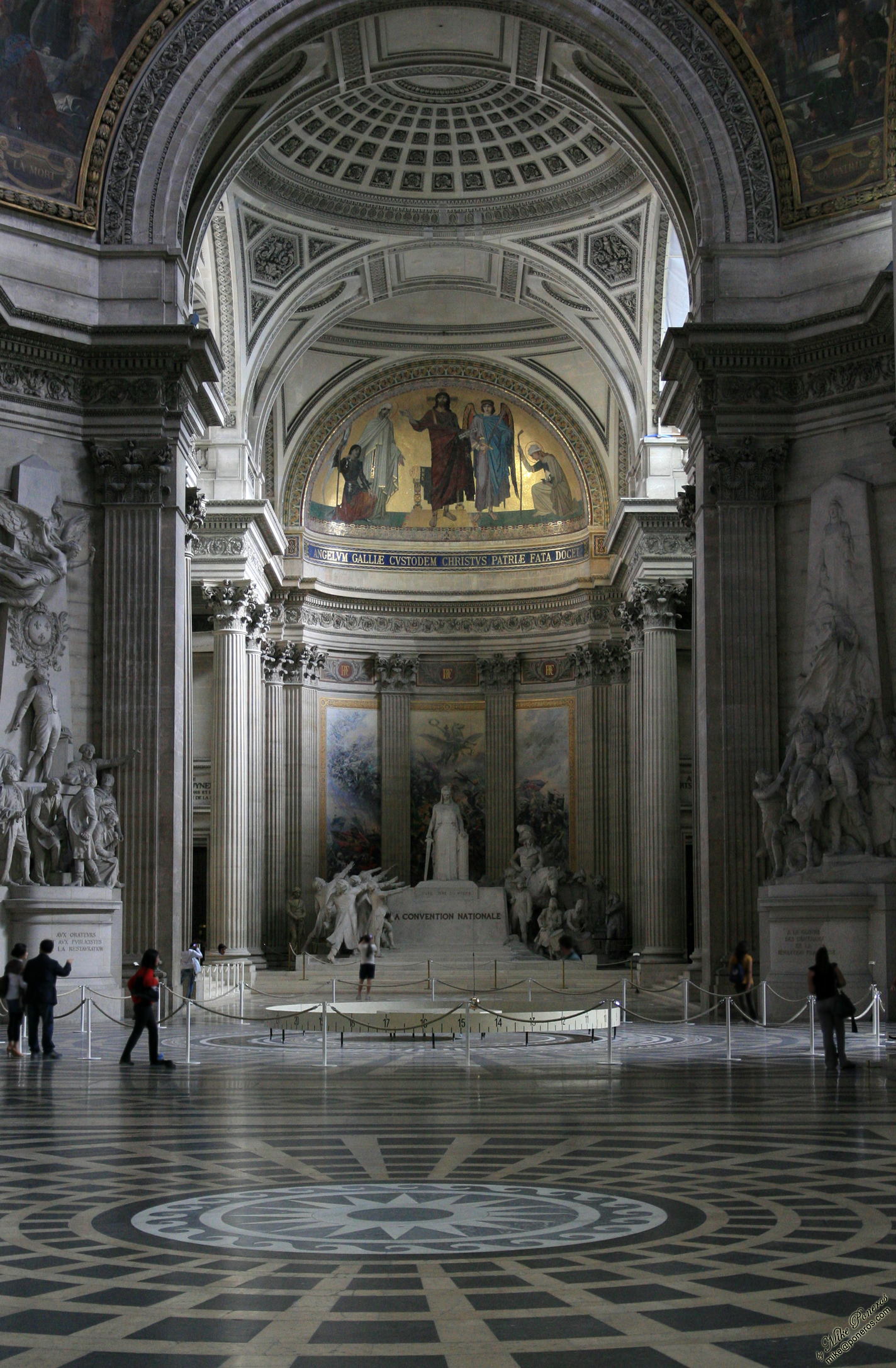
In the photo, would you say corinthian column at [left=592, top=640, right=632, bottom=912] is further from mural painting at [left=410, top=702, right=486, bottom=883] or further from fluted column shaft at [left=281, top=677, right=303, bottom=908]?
fluted column shaft at [left=281, top=677, right=303, bottom=908]

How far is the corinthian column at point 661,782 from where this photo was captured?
1302 inches

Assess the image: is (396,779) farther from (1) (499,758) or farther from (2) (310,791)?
(1) (499,758)

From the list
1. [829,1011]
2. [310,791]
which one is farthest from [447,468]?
[829,1011]

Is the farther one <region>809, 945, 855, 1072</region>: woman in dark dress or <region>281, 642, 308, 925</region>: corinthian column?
<region>281, 642, 308, 925</region>: corinthian column

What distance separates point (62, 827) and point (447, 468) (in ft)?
84.1

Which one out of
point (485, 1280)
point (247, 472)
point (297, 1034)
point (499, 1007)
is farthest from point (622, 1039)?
point (247, 472)

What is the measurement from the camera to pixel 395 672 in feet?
143

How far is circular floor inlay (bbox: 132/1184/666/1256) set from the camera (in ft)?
21.6

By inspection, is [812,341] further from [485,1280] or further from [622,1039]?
[485,1280]

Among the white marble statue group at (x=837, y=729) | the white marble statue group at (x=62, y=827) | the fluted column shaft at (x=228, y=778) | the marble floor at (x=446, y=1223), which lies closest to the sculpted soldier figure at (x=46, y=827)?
the white marble statue group at (x=62, y=827)

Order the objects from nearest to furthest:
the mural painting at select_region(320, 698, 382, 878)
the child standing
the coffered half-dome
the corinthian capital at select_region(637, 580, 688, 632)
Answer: the child standing, the coffered half-dome, the corinthian capital at select_region(637, 580, 688, 632), the mural painting at select_region(320, 698, 382, 878)

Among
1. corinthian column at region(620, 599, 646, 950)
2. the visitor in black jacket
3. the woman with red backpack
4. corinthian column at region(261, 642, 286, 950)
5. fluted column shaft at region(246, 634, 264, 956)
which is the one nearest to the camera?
the woman with red backpack

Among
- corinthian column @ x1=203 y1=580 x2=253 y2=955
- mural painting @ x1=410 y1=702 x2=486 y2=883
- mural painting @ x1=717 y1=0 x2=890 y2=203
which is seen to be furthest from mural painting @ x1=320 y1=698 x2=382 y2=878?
mural painting @ x1=717 y1=0 x2=890 y2=203

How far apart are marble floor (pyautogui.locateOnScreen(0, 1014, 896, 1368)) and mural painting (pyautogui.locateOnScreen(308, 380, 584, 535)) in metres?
31.5
